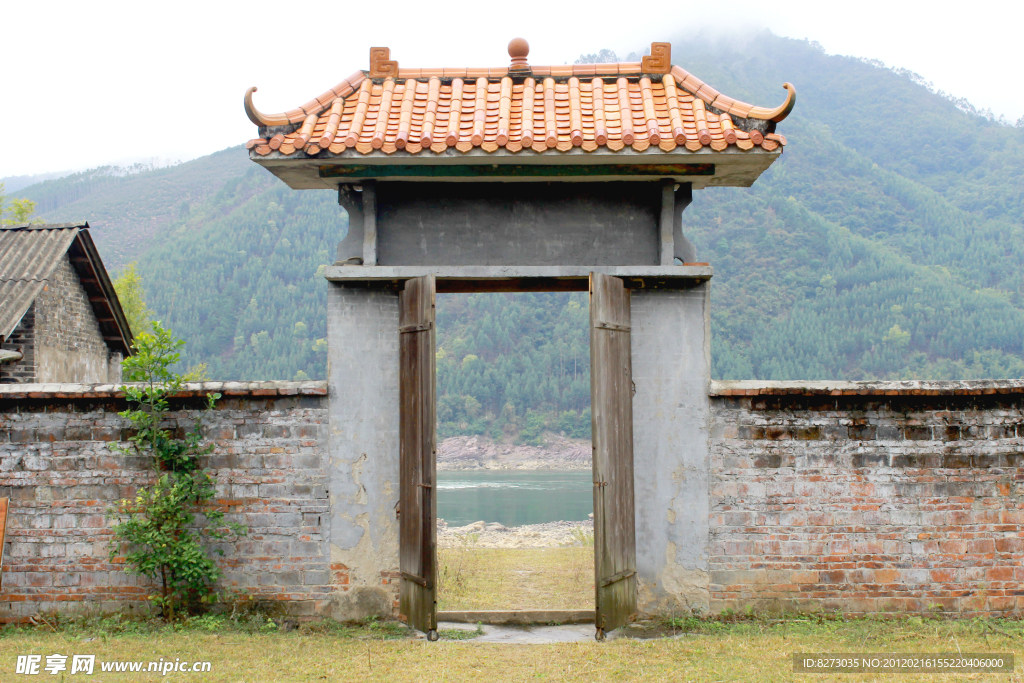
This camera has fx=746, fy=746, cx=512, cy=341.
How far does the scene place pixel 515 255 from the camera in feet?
19.0

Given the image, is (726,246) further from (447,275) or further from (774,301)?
(447,275)

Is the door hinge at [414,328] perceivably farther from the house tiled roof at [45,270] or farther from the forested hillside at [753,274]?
the forested hillside at [753,274]

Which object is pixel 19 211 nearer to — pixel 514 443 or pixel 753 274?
pixel 514 443

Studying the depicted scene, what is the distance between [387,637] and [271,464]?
1.51m

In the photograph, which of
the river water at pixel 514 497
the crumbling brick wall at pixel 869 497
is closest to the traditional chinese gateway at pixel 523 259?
the crumbling brick wall at pixel 869 497

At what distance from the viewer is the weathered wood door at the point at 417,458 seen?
516 centimetres

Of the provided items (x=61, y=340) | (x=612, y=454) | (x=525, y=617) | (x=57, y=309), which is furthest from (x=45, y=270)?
(x=612, y=454)

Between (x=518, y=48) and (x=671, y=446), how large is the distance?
11.4ft

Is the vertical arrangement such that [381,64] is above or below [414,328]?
above

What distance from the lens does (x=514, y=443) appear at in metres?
45.4

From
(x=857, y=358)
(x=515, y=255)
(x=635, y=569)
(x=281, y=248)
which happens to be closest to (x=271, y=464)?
(x=515, y=255)

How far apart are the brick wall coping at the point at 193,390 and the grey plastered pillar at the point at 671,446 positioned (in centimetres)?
244

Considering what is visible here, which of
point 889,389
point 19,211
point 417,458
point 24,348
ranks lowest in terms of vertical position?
point 417,458

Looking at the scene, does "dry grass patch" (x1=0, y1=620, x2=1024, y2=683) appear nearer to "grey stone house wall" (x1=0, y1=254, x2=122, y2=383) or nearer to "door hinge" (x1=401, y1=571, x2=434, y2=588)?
"door hinge" (x1=401, y1=571, x2=434, y2=588)
